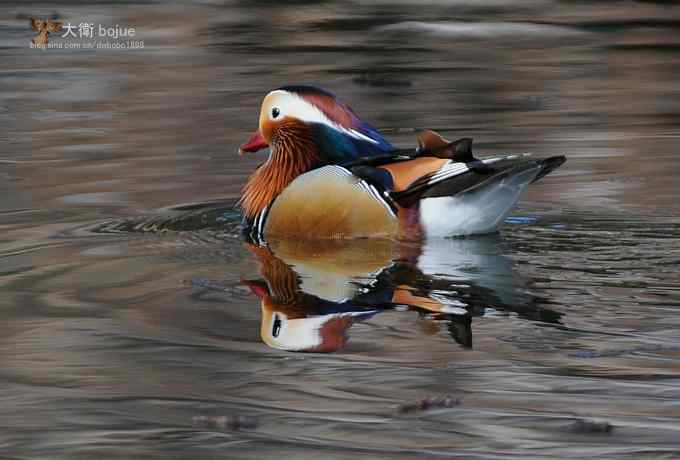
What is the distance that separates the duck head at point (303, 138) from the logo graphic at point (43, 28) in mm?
8918

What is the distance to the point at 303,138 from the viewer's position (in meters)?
8.87

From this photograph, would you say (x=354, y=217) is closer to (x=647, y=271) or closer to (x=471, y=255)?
(x=471, y=255)

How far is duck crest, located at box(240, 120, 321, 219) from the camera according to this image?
8789 mm

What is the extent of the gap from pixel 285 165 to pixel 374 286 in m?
1.77

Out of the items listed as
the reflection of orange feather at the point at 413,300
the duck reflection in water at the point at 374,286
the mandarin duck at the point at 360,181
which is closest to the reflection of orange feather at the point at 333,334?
the duck reflection in water at the point at 374,286

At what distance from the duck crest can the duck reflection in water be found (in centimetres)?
44

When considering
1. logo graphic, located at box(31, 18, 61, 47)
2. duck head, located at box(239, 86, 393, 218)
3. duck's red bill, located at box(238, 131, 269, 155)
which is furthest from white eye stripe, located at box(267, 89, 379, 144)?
logo graphic, located at box(31, 18, 61, 47)

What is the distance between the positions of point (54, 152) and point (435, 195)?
3.92m

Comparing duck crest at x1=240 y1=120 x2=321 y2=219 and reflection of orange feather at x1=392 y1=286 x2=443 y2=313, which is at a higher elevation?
duck crest at x1=240 y1=120 x2=321 y2=219

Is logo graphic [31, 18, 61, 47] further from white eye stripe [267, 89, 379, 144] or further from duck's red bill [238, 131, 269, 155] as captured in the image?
white eye stripe [267, 89, 379, 144]

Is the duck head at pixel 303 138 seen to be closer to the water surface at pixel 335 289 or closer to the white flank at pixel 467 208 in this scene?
the water surface at pixel 335 289

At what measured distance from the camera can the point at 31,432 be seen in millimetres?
5234

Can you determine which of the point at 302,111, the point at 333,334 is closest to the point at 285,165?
the point at 302,111

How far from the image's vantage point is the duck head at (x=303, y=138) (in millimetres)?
8719
